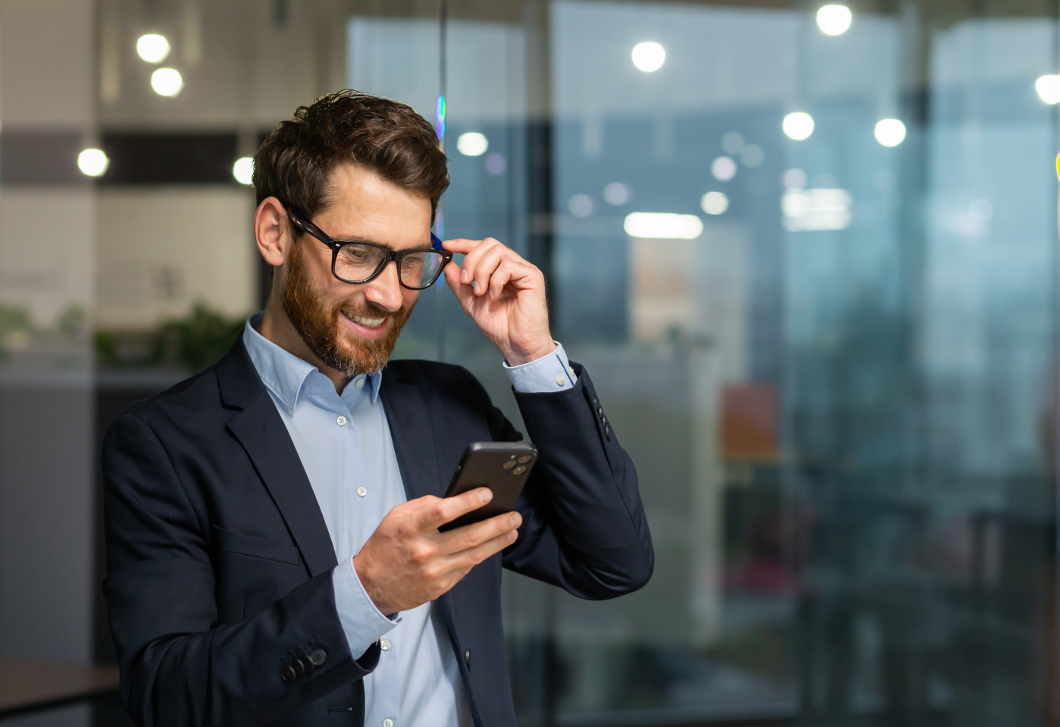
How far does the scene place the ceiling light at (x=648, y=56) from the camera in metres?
3.34

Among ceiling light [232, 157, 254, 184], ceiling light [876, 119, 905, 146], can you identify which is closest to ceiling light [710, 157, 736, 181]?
ceiling light [876, 119, 905, 146]

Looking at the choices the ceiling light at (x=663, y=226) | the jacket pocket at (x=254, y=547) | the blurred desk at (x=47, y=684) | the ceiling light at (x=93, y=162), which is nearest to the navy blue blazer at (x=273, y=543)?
the jacket pocket at (x=254, y=547)

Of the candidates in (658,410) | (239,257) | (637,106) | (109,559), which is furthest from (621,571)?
(637,106)

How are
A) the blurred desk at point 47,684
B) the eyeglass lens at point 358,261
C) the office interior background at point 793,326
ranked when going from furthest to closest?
the office interior background at point 793,326
the blurred desk at point 47,684
the eyeglass lens at point 358,261

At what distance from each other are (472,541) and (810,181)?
2.85m

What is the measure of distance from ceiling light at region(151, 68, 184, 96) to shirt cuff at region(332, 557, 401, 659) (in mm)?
2183

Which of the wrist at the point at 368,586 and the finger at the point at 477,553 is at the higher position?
the finger at the point at 477,553

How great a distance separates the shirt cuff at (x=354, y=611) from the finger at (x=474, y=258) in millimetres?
515

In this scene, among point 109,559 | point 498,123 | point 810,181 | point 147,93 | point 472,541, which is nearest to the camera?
point 472,541

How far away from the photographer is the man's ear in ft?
4.47

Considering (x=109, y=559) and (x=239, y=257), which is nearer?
(x=109, y=559)

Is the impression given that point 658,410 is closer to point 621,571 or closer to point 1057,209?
point 1057,209

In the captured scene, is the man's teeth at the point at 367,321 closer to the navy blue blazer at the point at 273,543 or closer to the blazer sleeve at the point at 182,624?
the navy blue blazer at the point at 273,543

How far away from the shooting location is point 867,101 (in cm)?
348
